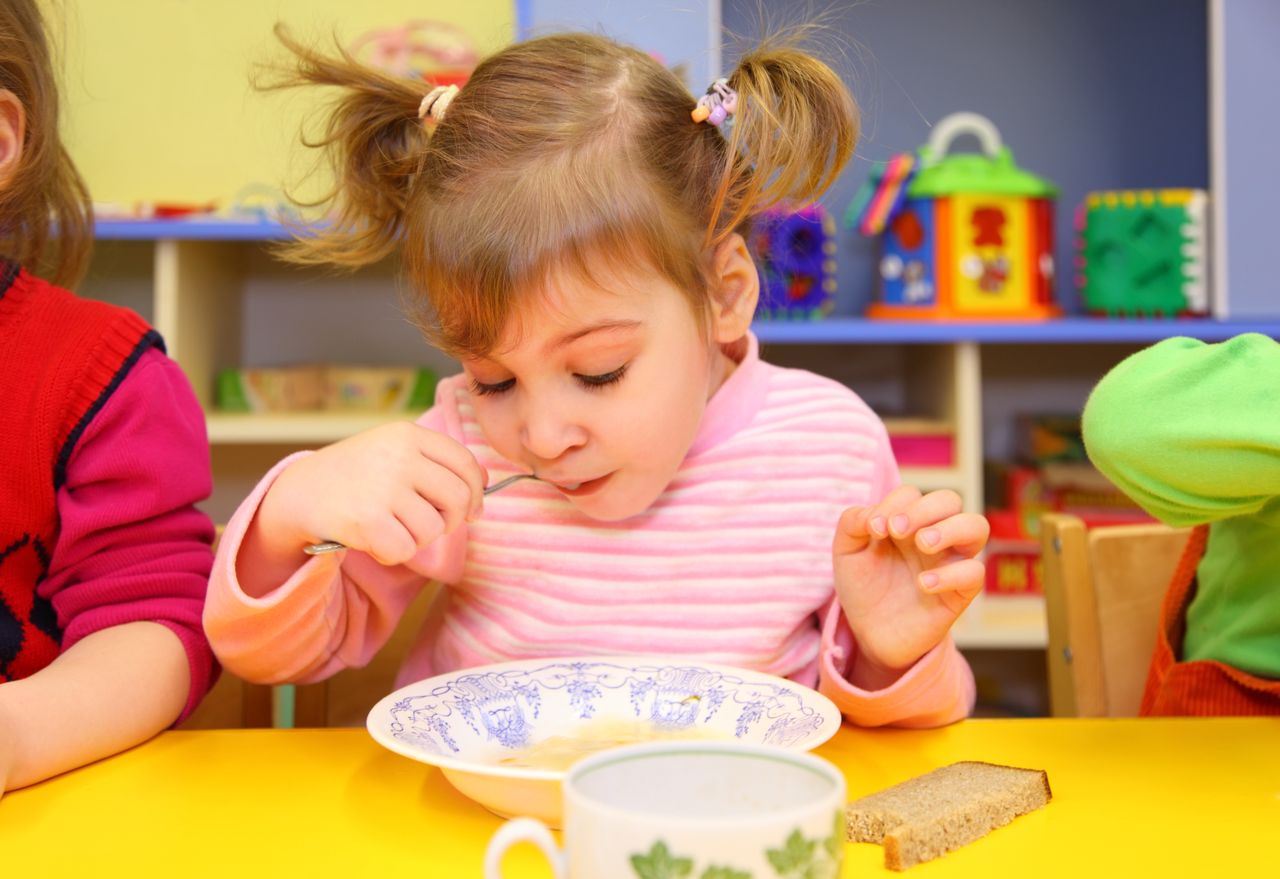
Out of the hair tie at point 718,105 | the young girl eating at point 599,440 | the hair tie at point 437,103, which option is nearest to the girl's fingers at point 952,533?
the young girl eating at point 599,440

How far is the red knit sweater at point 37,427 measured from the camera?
0.85 metres

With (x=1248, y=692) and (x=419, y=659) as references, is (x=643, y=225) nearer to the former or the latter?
(x=419, y=659)

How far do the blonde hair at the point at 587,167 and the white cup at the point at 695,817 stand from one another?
398 millimetres

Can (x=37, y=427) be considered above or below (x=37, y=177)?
below

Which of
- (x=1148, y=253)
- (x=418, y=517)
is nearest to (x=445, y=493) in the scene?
(x=418, y=517)

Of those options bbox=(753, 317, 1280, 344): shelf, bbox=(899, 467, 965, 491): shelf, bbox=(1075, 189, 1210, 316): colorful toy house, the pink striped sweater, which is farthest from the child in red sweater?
bbox=(1075, 189, 1210, 316): colorful toy house

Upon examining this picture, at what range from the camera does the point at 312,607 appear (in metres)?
0.81

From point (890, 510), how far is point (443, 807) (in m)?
0.28

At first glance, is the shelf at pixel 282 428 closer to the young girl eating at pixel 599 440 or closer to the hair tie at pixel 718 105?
the young girl eating at pixel 599 440

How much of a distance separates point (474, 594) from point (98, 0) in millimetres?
1831

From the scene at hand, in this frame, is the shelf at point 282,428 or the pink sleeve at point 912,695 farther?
the shelf at point 282,428

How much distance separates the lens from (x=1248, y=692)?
88 cm

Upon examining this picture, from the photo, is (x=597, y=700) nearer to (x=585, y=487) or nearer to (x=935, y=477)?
(x=585, y=487)

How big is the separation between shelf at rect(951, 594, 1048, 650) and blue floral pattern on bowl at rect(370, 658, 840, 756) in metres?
1.30
